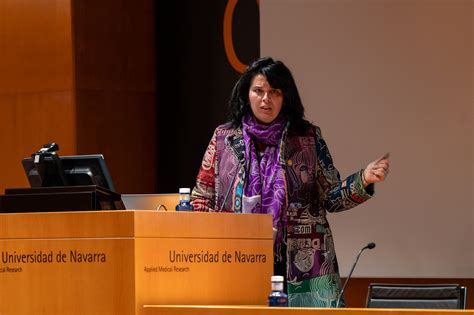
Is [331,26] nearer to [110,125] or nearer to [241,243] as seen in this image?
[110,125]

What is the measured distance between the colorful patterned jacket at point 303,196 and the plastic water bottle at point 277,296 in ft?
2.26

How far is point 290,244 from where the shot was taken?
3537 mm

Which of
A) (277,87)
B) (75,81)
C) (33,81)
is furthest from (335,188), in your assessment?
(33,81)

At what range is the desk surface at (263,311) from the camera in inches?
93.7

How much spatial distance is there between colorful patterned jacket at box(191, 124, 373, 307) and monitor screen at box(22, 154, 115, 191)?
1.27 ft

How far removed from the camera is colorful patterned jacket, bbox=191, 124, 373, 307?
11.6 feet

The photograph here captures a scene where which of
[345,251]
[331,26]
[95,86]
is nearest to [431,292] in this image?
[345,251]

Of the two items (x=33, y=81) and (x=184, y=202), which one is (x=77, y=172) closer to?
(x=184, y=202)

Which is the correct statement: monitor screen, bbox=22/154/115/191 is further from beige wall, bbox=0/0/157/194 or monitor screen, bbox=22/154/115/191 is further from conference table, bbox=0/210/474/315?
beige wall, bbox=0/0/157/194

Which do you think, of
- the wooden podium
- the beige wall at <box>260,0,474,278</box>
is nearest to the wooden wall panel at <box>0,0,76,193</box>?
the beige wall at <box>260,0,474,278</box>

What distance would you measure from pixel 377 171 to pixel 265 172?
410mm

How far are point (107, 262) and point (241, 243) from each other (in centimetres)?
41

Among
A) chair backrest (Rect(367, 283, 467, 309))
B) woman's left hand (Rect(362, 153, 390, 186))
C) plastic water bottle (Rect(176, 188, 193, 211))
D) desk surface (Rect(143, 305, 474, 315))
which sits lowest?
chair backrest (Rect(367, 283, 467, 309))

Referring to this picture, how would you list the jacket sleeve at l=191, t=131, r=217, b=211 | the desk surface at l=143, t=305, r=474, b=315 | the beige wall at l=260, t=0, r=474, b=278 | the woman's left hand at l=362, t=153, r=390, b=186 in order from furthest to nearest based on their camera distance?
the beige wall at l=260, t=0, r=474, b=278, the jacket sleeve at l=191, t=131, r=217, b=211, the woman's left hand at l=362, t=153, r=390, b=186, the desk surface at l=143, t=305, r=474, b=315
